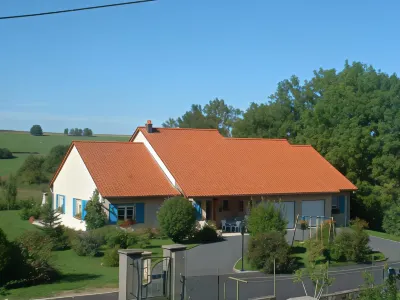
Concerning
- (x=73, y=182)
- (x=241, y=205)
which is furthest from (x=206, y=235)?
(x=73, y=182)

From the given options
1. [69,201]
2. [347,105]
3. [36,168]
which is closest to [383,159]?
[347,105]

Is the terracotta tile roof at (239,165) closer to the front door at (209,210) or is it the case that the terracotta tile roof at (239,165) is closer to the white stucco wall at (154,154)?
the white stucco wall at (154,154)

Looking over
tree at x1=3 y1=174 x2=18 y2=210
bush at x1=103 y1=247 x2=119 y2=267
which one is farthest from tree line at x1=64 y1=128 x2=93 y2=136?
bush at x1=103 y1=247 x2=119 y2=267

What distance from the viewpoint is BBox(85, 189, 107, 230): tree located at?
33219 mm

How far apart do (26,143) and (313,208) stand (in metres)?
54.2

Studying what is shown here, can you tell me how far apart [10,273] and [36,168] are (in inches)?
2005

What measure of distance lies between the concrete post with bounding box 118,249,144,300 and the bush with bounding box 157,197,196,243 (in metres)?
15.7

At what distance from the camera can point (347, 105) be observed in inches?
1876

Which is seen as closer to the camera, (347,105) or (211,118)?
(347,105)

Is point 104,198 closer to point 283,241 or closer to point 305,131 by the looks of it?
point 283,241

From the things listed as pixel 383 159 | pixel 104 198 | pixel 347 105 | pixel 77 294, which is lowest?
pixel 77 294

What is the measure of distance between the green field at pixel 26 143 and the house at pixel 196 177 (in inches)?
1100

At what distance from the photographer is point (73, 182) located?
39219mm

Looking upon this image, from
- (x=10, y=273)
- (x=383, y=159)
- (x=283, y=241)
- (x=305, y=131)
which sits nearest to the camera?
(x=10, y=273)
